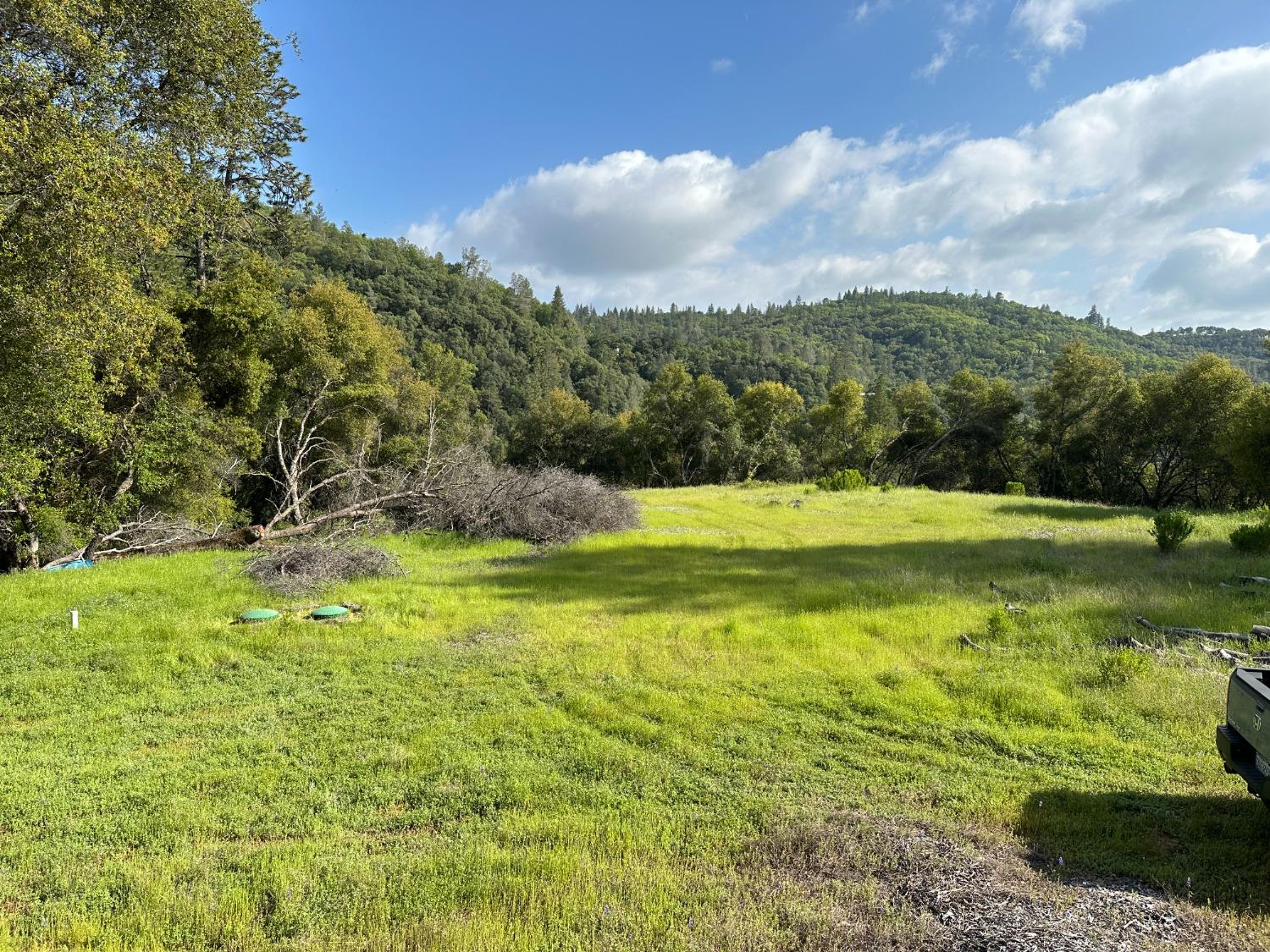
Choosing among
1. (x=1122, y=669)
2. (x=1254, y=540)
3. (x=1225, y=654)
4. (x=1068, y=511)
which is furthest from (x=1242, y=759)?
(x=1068, y=511)

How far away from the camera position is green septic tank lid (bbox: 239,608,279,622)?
25.5ft

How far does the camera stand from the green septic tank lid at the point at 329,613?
7911 millimetres

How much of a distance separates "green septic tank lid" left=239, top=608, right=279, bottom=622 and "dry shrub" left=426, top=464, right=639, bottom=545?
21.3 feet

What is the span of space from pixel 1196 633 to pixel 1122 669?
2.33 meters

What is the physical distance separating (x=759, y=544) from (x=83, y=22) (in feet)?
50.4

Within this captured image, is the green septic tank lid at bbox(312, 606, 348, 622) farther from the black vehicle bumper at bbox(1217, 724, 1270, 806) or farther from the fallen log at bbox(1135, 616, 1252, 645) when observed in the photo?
the fallen log at bbox(1135, 616, 1252, 645)

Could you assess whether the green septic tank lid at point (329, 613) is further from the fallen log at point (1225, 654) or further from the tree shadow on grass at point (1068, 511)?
the tree shadow on grass at point (1068, 511)

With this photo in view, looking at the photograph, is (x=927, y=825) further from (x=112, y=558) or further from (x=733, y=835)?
(x=112, y=558)

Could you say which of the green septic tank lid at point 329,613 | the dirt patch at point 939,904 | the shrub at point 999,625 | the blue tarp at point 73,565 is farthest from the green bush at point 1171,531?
the blue tarp at point 73,565

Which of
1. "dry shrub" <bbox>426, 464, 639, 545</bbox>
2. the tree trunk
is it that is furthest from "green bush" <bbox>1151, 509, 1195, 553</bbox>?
the tree trunk

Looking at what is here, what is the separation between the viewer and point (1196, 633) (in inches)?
278

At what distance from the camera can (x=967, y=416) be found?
124 feet

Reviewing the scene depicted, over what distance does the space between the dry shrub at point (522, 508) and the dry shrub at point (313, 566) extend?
12.7 feet

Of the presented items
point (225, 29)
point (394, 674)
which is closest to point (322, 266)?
point (225, 29)
